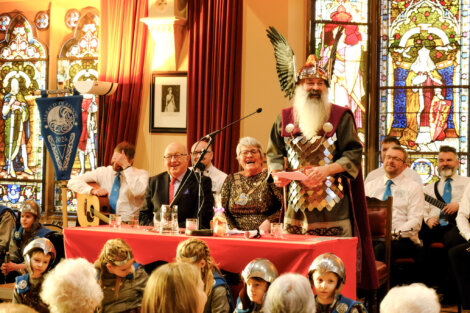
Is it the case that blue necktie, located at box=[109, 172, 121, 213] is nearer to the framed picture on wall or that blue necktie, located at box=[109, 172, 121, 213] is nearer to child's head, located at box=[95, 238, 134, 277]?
the framed picture on wall

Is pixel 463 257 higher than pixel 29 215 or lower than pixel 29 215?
lower

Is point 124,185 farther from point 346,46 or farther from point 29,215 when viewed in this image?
point 346,46

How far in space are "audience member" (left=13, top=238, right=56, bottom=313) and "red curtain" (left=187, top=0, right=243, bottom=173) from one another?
3605mm

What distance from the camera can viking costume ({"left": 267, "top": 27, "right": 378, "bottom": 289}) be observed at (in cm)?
492

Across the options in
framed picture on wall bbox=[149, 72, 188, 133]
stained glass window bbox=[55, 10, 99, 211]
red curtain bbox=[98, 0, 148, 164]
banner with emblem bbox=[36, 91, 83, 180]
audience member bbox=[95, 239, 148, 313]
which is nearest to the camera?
audience member bbox=[95, 239, 148, 313]

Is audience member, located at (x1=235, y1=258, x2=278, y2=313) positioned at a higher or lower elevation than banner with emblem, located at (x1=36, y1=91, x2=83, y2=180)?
lower

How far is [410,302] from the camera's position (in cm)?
275

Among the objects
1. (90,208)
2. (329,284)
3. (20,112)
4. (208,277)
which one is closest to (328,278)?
(329,284)

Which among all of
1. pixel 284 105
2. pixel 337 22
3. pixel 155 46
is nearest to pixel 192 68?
pixel 155 46

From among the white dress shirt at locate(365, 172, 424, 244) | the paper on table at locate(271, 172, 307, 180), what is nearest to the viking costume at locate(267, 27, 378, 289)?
the paper on table at locate(271, 172, 307, 180)

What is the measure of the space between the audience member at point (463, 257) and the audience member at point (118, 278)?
311 centimetres

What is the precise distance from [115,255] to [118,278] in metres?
0.17

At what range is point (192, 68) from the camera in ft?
28.6

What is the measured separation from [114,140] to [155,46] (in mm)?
1222
